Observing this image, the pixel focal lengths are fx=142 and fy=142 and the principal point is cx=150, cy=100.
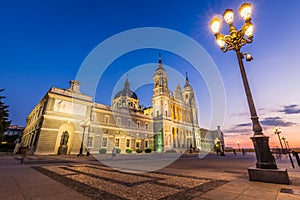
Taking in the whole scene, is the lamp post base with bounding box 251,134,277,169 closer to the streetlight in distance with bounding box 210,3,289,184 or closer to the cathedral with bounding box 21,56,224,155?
the streetlight in distance with bounding box 210,3,289,184

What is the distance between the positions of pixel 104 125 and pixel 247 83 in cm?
2846

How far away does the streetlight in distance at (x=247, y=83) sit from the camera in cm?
465

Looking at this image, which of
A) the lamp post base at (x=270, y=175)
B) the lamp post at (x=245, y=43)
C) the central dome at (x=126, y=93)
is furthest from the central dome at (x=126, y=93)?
the lamp post base at (x=270, y=175)

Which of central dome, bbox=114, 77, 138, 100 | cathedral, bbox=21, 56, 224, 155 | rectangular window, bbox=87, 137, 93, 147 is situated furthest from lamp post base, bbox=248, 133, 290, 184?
central dome, bbox=114, 77, 138, 100

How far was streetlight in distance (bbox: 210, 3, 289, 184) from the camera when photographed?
15.3 feet

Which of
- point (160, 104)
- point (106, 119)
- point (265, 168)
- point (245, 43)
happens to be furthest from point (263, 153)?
point (160, 104)

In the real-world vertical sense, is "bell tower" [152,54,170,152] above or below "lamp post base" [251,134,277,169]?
above

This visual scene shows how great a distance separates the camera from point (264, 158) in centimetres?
484

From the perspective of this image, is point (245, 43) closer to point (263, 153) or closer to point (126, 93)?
point (263, 153)

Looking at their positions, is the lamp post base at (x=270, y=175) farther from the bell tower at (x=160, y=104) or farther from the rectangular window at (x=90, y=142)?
the bell tower at (x=160, y=104)

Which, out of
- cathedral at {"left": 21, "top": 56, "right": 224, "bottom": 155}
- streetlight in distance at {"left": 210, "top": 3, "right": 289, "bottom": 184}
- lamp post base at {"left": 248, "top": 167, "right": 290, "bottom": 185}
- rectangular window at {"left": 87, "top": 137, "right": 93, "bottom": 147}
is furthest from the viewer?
rectangular window at {"left": 87, "top": 137, "right": 93, "bottom": 147}

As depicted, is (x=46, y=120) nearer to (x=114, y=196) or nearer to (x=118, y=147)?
(x=118, y=147)

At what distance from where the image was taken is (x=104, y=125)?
30.1 meters

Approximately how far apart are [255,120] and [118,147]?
29.4 meters
